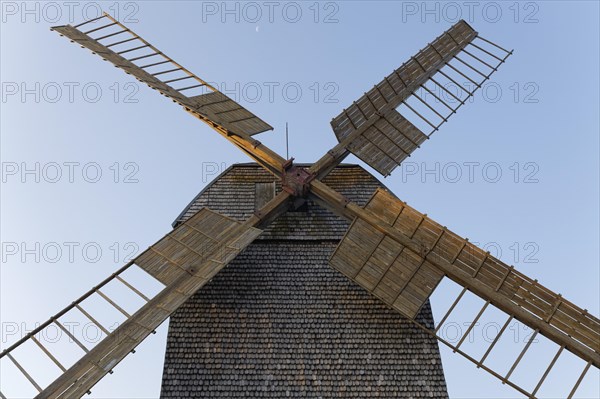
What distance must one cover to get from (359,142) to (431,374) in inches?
209

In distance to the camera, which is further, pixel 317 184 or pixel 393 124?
pixel 393 124

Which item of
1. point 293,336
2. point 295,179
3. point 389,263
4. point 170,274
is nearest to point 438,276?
→ point 389,263

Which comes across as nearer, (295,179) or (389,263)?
(389,263)

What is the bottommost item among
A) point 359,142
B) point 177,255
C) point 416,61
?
point 177,255

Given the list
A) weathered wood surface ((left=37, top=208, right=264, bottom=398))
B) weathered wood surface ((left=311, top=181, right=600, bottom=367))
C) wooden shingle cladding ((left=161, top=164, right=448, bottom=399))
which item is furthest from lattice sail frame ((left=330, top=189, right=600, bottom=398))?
weathered wood surface ((left=37, top=208, right=264, bottom=398))

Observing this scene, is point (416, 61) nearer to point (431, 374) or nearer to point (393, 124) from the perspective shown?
point (393, 124)

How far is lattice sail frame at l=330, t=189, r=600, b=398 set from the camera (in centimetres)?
1423

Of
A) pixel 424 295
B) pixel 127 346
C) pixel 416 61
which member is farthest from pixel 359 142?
pixel 127 346

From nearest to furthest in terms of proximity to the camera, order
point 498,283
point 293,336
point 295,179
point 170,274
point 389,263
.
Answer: point 498,283 < point 170,274 < point 389,263 < point 293,336 < point 295,179

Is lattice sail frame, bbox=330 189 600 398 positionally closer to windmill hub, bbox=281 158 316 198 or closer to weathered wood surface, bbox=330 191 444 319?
weathered wood surface, bbox=330 191 444 319

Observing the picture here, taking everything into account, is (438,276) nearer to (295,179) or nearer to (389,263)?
(389,263)

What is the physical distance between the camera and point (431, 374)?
15523 mm

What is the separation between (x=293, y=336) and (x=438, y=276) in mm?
3093

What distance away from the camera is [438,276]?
15.2 meters
